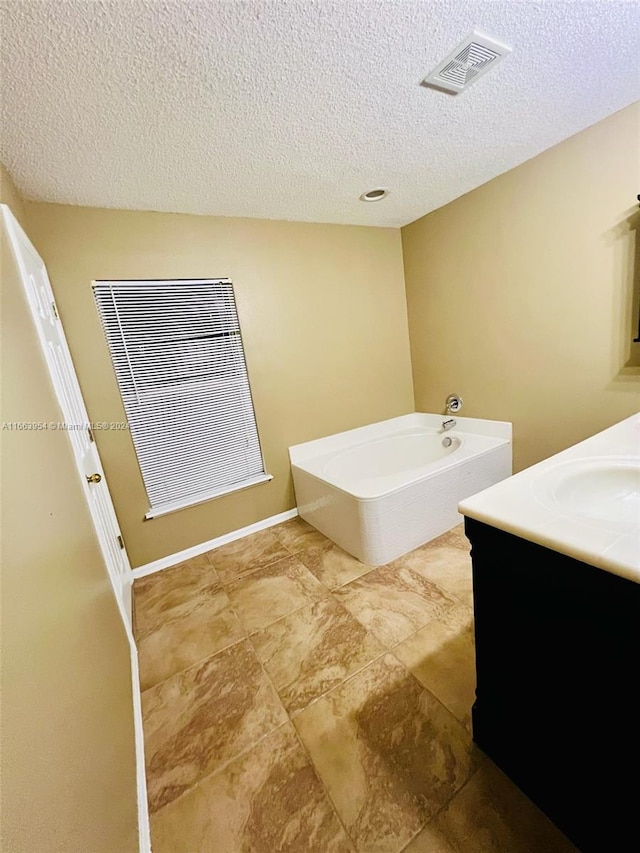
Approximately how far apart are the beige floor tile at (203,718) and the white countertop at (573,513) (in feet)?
3.82

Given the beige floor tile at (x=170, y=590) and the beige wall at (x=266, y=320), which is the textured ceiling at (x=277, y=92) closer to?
the beige wall at (x=266, y=320)

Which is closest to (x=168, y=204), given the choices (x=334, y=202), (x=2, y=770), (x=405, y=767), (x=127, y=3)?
(x=334, y=202)

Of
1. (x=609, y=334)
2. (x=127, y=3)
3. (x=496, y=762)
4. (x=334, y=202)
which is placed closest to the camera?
(x=127, y=3)

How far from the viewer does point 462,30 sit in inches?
43.4

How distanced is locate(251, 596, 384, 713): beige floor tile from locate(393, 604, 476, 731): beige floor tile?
6.2 inches

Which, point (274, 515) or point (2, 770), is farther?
point (274, 515)

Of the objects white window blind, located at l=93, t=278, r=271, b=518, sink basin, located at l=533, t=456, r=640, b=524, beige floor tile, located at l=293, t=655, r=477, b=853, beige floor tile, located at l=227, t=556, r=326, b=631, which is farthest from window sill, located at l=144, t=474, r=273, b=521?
sink basin, located at l=533, t=456, r=640, b=524

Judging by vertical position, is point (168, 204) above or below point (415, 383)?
above

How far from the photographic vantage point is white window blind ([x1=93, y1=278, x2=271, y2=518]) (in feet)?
6.79

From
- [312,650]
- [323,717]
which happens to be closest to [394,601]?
[312,650]

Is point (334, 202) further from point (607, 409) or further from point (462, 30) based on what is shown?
point (607, 409)

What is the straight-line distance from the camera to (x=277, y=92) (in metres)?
1.26

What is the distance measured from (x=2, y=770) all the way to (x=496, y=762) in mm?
1302

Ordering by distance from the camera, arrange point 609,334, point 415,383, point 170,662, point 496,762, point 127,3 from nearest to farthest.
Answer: point 127,3 → point 496,762 → point 170,662 → point 609,334 → point 415,383
